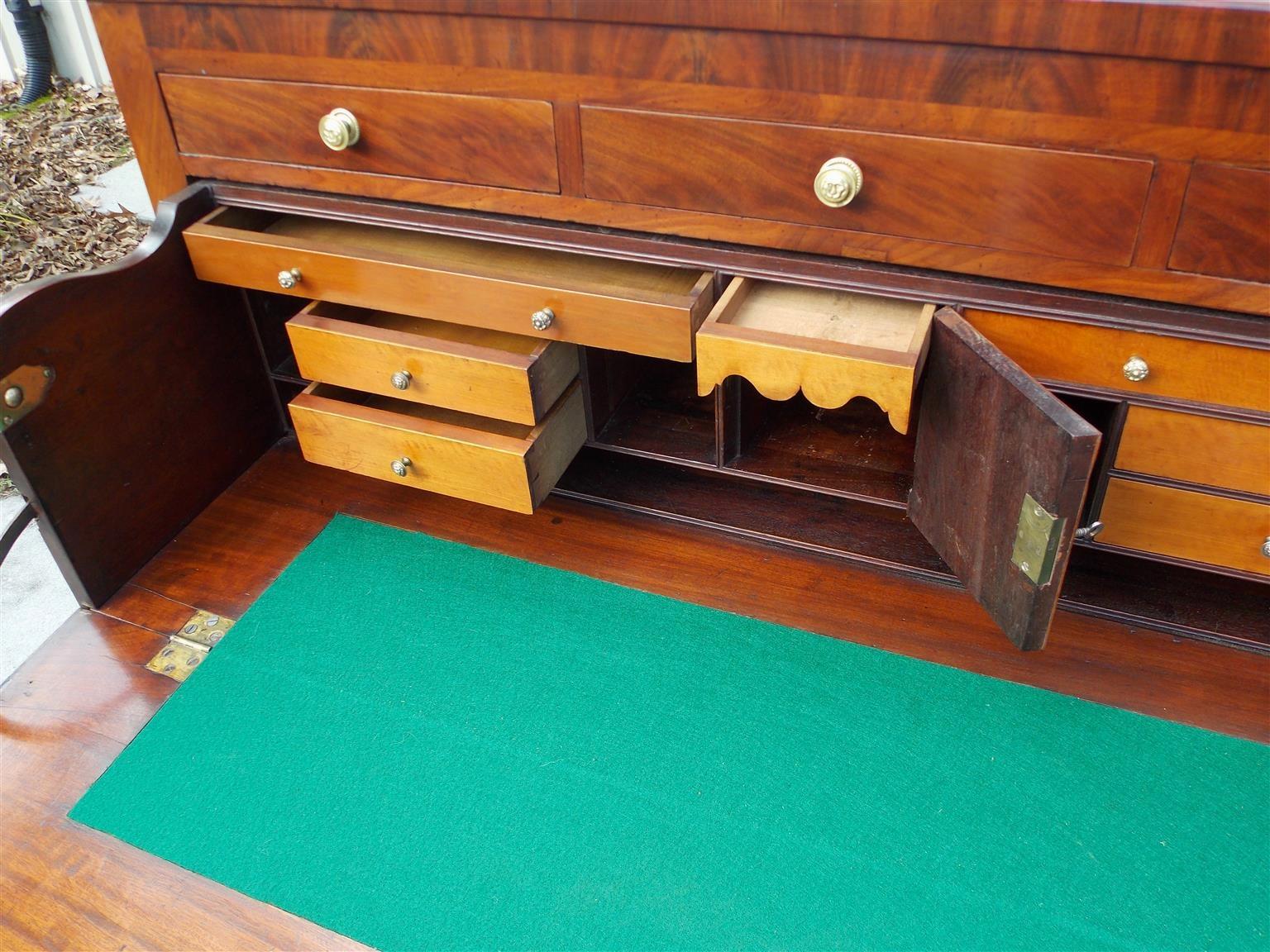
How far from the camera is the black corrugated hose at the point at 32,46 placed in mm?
3059

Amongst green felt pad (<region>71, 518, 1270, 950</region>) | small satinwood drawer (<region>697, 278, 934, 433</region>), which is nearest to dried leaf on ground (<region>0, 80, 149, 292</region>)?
green felt pad (<region>71, 518, 1270, 950</region>)

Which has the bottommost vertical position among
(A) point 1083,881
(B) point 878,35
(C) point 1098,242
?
(A) point 1083,881

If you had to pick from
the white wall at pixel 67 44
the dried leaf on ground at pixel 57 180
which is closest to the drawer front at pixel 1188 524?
the dried leaf on ground at pixel 57 180

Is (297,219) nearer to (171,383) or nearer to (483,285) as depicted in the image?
(171,383)

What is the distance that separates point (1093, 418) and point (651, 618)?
637 mm

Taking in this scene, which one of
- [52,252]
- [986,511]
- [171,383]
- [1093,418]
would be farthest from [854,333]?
[52,252]

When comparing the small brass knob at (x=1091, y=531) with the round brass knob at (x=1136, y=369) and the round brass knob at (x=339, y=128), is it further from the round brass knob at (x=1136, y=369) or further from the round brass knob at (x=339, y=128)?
the round brass knob at (x=339, y=128)

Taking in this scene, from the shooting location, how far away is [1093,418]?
1.36m

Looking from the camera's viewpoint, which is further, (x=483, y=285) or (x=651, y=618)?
(x=651, y=618)

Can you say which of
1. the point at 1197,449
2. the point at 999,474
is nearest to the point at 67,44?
the point at 999,474

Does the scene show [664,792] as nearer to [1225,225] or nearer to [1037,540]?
[1037,540]

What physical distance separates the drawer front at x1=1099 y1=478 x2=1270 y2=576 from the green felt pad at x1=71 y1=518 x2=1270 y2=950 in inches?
8.5

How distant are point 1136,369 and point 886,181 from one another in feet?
1.12

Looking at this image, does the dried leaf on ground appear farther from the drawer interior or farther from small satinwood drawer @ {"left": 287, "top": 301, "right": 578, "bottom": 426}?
small satinwood drawer @ {"left": 287, "top": 301, "right": 578, "bottom": 426}
